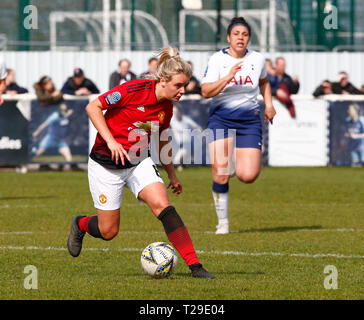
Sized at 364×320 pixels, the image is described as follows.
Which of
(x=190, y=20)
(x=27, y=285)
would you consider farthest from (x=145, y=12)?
(x=27, y=285)

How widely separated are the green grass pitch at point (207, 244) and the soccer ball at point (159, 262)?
85 mm

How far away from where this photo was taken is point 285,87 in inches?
757

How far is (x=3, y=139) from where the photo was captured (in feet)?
60.0

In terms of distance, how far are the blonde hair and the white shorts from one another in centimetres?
74

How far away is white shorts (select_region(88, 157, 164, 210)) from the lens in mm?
7185

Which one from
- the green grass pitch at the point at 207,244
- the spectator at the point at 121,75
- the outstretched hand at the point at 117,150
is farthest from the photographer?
the spectator at the point at 121,75

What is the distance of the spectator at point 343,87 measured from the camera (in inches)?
790

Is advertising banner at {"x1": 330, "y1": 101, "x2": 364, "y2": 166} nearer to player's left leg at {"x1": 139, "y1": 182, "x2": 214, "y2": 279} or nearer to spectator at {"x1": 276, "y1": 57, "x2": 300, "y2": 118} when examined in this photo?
spectator at {"x1": 276, "y1": 57, "x2": 300, "y2": 118}

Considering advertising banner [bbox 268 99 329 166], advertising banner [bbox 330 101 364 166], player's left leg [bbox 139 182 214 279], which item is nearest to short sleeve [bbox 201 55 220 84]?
player's left leg [bbox 139 182 214 279]

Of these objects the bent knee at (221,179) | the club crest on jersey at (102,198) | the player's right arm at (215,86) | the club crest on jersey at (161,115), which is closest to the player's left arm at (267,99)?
the player's right arm at (215,86)

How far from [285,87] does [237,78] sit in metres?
9.44

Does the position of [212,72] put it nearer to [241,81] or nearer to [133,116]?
[241,81]

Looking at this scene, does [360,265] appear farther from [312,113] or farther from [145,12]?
[145,12]

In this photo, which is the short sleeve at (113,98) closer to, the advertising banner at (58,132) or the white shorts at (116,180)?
the white shorts at (116,180)
